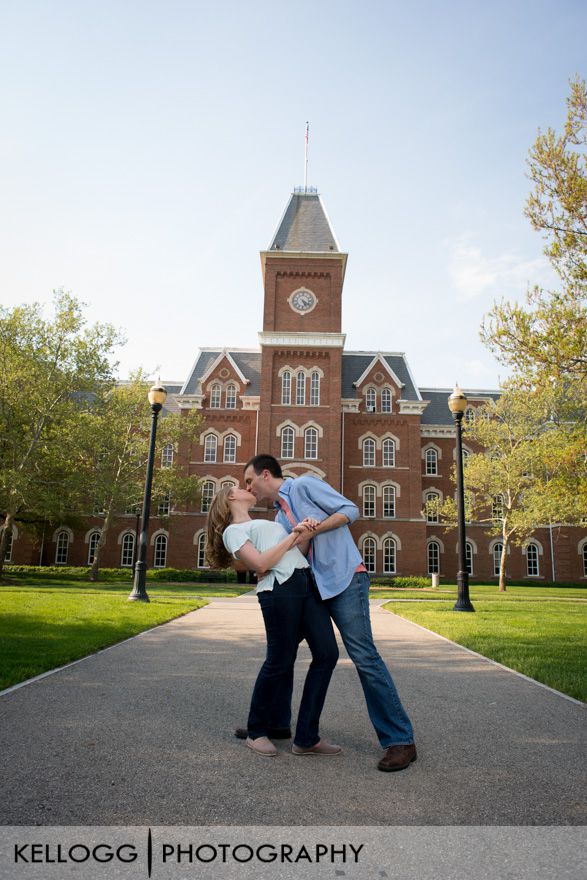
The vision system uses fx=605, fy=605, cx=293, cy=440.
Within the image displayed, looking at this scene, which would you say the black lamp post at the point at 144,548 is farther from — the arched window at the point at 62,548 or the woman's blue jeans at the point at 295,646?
the arched window at the point at 62,548

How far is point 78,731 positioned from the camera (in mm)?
4148

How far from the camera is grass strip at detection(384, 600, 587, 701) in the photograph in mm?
6578

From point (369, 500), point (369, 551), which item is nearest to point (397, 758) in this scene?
point (369, 551)

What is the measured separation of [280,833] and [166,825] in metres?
0.52

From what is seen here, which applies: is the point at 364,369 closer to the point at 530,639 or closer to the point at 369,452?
the point at 369,452

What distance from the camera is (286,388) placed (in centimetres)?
3750

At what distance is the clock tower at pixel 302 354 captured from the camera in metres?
36.8

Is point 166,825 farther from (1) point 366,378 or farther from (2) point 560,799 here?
(1) point 366,378

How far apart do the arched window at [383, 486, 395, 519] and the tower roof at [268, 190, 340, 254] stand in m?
15.5

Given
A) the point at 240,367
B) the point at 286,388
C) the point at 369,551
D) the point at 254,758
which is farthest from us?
the point at 240,367

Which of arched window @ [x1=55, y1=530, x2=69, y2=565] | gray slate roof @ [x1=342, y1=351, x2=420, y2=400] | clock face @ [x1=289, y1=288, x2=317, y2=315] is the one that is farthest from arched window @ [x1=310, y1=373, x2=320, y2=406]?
arched window @ [x1=55, y1=530, x2=69, y2=565]

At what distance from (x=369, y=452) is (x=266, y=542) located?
3576 centimetres

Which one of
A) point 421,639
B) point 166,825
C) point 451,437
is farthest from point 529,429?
point 166,825

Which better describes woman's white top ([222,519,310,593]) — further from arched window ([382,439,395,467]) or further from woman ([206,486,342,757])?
arched window ([382,439,395,467])
